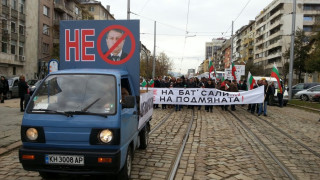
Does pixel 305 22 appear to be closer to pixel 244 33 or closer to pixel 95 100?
pixel 244 33

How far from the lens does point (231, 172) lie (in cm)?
567

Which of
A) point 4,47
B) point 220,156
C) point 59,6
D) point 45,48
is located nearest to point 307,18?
point 59,6

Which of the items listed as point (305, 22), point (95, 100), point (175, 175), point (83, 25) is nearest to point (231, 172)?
point (175, 175)

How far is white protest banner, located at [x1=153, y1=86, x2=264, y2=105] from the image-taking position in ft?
54.1

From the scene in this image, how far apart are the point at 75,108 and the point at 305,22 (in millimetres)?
79912

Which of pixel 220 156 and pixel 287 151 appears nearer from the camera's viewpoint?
pixel 220 156

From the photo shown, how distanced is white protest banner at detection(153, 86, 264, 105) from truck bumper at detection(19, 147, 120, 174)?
12663 mm

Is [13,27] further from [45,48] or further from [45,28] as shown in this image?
[45,48]

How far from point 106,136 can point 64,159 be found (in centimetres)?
67

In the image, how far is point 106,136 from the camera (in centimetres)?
435

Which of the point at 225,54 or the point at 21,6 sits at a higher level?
the point at 225,54

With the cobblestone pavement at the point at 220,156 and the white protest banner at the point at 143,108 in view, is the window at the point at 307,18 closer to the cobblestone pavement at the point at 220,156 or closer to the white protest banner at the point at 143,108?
the cobblestone pavement at the point at 220,156

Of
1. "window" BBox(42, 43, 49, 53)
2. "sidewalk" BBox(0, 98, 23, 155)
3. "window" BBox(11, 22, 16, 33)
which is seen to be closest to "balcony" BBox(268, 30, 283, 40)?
"window" BBox(42, 43, 49, 53)

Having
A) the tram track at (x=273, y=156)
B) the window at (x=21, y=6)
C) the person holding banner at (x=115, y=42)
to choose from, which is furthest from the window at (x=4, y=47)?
the person holding banner at (x=115, y=42)
